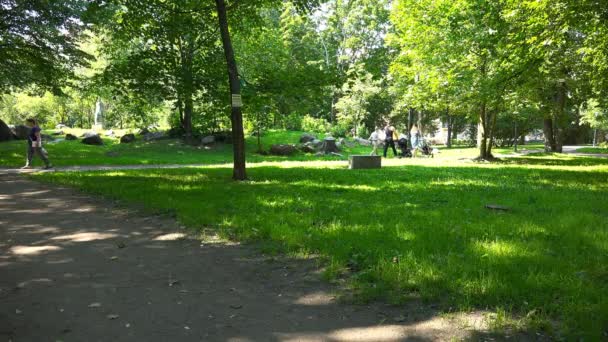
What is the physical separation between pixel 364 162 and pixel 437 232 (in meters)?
10.2

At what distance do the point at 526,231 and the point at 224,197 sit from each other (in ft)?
18.3

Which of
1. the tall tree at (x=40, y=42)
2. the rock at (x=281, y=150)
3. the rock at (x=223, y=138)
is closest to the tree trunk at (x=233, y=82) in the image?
the tall tree at (x=40, y=42)

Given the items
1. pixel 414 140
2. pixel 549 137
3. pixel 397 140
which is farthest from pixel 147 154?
pixel 549 137

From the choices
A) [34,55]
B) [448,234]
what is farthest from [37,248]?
[34,55]

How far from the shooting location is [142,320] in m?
3.73

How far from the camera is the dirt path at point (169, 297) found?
3512mm

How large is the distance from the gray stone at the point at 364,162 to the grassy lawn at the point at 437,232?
13.3 ft

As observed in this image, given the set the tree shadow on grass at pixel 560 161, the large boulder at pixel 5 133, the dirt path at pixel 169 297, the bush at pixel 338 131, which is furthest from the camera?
the bush at pixel 338 131

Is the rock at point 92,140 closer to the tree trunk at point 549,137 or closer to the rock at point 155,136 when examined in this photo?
the rock at point 155,136

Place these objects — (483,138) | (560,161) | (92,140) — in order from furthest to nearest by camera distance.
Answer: (92,140) < (483,138) < (560,161)

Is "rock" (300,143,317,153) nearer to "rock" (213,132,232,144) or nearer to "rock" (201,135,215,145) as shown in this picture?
"rock" (213,132,232,144)

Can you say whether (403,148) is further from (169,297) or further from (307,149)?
(169,297)

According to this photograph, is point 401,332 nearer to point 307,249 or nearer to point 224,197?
point 307,249

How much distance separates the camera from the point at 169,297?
14.0 ft
